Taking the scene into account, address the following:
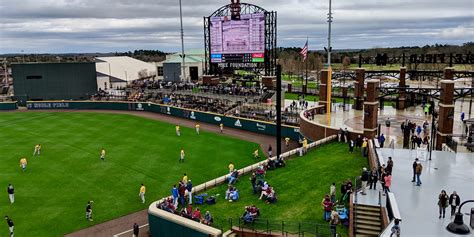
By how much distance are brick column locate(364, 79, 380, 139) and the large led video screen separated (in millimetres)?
28348

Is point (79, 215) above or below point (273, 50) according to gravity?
below

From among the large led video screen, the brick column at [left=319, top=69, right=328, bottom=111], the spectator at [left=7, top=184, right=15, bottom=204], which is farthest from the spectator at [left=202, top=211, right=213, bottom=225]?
the large led video screen

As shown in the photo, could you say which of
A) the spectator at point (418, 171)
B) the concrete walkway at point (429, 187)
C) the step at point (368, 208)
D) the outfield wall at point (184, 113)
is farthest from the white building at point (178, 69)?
the step at point (368, 208)

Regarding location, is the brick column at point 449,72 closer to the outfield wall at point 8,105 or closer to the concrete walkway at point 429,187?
the concrete walkway at point 429,187

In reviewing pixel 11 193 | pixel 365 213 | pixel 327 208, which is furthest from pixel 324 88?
pixel 11 193

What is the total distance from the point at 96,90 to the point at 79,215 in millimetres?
53834

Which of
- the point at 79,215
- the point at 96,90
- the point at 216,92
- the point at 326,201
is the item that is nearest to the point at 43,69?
the point at 96,90

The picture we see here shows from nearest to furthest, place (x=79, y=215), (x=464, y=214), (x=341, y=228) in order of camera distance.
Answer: (x=464, y=214) < (x=341, y=228) < (x=79, y=215)

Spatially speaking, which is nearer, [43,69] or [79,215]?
[79,215]

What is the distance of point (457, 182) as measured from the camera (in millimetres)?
19344

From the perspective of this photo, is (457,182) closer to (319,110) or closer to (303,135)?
(303,135)

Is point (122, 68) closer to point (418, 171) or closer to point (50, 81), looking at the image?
point (50, 81)

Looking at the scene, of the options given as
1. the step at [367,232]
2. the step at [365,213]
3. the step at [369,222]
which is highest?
the step at [365,213]

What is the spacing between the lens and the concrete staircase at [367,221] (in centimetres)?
1647
